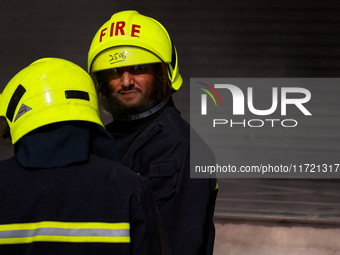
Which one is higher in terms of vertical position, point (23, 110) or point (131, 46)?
point (131, 46)

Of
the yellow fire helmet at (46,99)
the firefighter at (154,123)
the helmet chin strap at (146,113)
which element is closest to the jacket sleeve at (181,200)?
the firefighter at (154,123)

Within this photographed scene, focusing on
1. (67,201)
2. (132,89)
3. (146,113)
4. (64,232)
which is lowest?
(64,232)

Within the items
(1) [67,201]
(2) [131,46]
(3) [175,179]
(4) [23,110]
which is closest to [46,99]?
(4) [23,110]

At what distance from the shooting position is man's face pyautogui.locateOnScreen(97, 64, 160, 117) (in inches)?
124

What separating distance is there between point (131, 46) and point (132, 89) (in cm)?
26

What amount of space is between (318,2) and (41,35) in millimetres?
Answer: 2804

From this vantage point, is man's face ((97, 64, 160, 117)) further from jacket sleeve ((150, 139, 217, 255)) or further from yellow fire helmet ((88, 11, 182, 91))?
jacket sleeve ((150, 139, 217, 255))

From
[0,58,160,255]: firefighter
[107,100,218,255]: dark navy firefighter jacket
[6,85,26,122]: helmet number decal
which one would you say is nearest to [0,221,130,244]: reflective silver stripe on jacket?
[0,58,160,255]: firefighter

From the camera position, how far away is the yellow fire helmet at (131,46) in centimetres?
323

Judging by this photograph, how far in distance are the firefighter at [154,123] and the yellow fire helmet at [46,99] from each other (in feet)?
2.36

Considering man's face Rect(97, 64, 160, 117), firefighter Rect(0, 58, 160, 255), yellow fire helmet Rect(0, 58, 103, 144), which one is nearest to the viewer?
firefighter Rect(0, 58, 160, 255)

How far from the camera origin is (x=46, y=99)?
2176 mm

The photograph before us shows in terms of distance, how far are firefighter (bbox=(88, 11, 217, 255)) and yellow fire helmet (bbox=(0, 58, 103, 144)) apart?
0.72 m

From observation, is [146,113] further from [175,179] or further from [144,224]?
[144,224]
